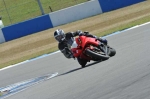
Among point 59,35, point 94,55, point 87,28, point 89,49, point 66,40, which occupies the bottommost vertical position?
point 87,28

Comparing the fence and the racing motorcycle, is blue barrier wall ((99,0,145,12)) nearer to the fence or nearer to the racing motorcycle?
the fence

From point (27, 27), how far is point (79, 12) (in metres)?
3.41

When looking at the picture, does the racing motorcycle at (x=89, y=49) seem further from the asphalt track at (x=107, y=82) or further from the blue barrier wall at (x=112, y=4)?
the blue barrier wall at (x=112, y=4)

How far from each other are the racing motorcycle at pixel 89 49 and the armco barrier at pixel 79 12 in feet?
50.9

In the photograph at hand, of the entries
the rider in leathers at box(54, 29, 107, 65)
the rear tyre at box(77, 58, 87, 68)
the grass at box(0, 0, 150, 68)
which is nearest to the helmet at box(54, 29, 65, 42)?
the rider in leathers at box(54, 29, 107, 65)

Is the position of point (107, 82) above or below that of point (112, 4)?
above

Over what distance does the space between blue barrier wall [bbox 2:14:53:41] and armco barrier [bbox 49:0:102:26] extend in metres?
0.95

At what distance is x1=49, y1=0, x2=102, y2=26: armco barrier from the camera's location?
27203 millimetres

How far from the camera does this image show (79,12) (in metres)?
27.5

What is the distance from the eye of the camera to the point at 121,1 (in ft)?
91.9

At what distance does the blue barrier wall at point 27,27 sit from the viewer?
85.3 ft

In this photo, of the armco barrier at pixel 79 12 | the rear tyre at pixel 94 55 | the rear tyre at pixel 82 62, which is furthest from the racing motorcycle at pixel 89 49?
the armco barrier at pixel 79 12

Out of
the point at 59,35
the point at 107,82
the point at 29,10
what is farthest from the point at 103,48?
the point at 29,10

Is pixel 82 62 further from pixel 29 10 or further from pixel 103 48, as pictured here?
pixel 29 10
